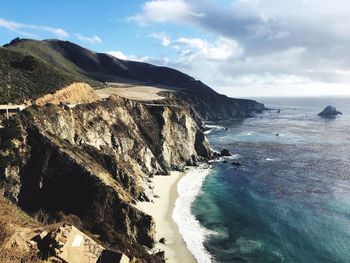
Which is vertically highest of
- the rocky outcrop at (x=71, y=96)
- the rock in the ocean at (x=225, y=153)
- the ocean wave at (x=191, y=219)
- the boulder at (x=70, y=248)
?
the rocky outcrop at (x=71, y=96)

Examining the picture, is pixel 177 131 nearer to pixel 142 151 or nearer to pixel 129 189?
pixel 142 151

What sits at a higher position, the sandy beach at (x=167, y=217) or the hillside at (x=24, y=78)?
the hillside at (x=24, y=78)

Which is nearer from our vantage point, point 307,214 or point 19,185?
point 19,185

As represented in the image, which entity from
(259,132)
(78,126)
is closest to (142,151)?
(78,126)

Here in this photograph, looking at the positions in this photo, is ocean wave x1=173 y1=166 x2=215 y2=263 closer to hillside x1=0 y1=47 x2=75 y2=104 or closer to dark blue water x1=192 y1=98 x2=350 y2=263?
dark blue water x1=192 y1=98 x2=350 y2=263

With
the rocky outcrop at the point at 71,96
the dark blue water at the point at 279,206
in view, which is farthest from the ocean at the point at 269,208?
the rocky outcrop at the point at 71,96

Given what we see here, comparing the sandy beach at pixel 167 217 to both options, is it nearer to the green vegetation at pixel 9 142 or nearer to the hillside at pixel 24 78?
the green vegetation at pixel 9 142

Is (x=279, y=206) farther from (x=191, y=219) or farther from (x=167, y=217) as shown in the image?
(x=167, y=217)
